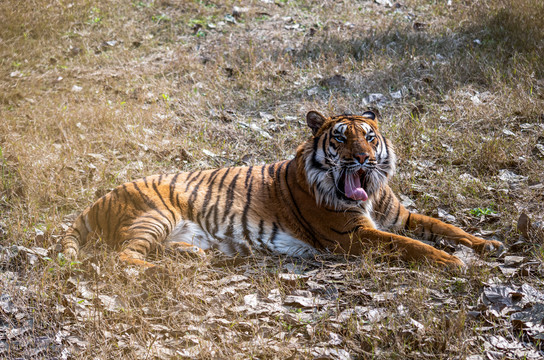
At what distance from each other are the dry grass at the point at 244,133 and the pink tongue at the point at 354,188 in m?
0.59

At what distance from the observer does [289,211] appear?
465 centimetres

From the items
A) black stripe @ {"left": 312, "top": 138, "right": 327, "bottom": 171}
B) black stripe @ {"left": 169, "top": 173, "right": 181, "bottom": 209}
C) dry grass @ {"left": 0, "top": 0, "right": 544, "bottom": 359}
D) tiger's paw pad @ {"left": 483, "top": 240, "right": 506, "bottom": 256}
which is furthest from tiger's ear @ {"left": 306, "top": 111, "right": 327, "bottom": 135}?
tiger's paw pad @ {"left": 483, "top": 240, "right": 506, "bottom": 256}

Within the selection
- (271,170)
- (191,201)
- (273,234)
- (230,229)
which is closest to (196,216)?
(191,201)

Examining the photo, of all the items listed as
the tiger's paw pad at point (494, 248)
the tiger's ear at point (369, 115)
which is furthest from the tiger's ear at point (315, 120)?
the tiger's paw pad at point (494, 248)

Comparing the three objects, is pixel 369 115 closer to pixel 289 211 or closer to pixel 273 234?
pixel 289 211

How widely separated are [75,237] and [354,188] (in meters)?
2.40

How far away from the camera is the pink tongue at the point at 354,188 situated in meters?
4.42

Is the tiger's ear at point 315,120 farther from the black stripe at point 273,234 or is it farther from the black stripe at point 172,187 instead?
the black stripe at point 172,187

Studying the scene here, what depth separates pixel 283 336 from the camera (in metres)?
3.15

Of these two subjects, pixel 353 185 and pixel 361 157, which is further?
pixel 353 185

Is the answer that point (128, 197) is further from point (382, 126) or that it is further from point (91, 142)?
point (382, 126)

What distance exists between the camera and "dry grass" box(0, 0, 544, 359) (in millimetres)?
3227

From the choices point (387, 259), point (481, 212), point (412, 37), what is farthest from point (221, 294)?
point (412, 37)

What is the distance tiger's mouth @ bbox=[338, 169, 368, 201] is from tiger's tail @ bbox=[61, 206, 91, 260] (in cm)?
224
